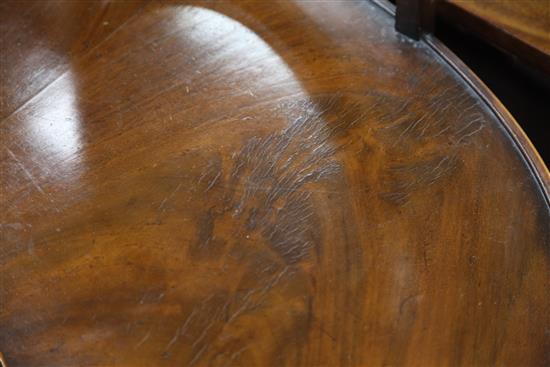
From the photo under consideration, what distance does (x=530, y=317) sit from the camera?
64 centimetres

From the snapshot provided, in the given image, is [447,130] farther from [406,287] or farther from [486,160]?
[406,287]

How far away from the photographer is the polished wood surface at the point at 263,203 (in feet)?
2.11

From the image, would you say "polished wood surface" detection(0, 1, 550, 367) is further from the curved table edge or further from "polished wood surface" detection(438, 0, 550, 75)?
"polished wood surface" detection(438, 0, 550, 75)

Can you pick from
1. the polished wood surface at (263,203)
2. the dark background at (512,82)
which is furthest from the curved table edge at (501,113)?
the dark background at (512,82)

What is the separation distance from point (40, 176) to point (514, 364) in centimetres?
50

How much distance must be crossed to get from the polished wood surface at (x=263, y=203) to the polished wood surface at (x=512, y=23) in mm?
112

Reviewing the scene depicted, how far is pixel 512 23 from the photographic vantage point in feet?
2.96

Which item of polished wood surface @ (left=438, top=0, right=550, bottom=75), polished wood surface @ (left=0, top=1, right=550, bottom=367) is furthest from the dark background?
polished wood surface @ (left=0, top=1, right=550, bottom=367)

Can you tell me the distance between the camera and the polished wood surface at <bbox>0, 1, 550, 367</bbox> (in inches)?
25.4

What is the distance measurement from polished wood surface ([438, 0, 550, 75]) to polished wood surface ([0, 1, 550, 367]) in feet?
0.37

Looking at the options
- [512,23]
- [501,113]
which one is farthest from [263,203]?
[512,23]

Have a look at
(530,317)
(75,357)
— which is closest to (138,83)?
(75,357)

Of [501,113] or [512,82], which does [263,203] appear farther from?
[512,82]

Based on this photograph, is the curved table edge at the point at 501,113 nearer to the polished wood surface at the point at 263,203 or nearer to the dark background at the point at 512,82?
the polished wood surface at the point at 263,203
